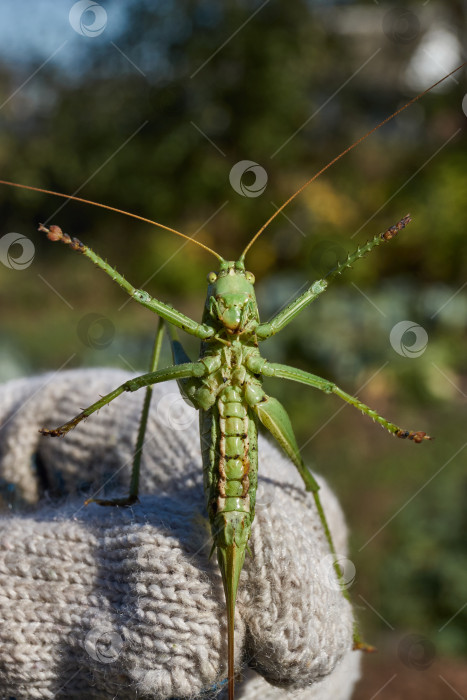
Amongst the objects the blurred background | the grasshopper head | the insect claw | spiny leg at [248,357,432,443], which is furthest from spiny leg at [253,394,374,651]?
the blurred background

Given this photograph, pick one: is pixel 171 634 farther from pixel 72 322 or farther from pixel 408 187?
pixel 408 187

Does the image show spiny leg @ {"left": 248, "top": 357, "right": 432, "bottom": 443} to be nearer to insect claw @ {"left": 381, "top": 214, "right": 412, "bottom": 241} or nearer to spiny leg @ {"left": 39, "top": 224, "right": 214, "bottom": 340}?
spiny leg @ {"left": 39, "top": 224, "right": 214, "bottom": 340}

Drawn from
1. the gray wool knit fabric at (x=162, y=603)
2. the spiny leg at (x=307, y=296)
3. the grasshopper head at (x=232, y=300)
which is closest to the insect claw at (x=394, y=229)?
the spiny leg at (x=307, y=296)

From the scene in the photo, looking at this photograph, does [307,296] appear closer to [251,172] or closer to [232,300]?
[232,300]

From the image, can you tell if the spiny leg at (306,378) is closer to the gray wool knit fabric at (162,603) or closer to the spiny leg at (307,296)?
the spiny leg at (307,296)

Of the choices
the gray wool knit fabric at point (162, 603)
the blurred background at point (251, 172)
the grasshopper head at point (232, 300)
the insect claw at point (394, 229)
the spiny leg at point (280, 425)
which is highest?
the blurred background at point (251, 172)

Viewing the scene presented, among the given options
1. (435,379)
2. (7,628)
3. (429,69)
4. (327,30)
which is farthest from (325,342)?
(429,69)

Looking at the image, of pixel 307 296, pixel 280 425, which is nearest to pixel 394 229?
pixel 307 296
